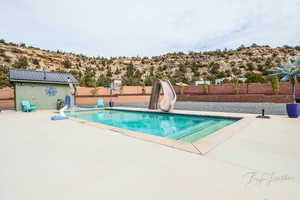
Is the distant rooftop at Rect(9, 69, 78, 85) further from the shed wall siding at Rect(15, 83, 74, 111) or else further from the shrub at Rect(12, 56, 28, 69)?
the shrub at Rect(12, 56, 28, 69)

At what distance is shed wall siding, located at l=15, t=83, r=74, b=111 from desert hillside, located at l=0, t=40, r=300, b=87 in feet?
33.0

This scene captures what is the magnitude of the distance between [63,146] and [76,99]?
12583 mm

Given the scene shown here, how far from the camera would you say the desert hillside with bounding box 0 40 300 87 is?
2462cm

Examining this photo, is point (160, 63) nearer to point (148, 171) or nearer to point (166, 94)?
point (166, 94)

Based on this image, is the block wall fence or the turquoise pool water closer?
the turquoise pool water

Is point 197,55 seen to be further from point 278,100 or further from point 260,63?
point 278,100

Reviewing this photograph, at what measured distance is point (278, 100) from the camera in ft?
33.5

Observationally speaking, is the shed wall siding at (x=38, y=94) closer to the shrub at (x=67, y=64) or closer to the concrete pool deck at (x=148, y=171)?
the concrete pool deck at (x=148, y=171)

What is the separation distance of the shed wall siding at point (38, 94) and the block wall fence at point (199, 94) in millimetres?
2500

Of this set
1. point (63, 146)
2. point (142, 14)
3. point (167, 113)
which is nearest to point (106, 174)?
point (63, 146)

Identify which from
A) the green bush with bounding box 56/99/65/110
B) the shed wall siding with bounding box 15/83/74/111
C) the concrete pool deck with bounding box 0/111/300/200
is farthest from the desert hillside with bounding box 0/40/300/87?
the concrete pool deck with bounding box 0/111/300/200

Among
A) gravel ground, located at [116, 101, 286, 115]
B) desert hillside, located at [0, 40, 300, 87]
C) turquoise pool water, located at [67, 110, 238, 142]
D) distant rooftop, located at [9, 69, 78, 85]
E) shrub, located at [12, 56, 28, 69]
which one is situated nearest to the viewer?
turquoise pool water, located at [67, 110, 238, 142]

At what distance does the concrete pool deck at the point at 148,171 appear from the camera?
1.34 metres

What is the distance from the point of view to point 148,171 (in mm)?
1727
